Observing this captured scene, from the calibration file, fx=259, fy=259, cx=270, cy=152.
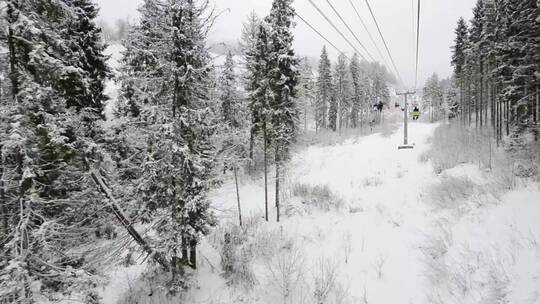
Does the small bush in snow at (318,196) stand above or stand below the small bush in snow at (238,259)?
above

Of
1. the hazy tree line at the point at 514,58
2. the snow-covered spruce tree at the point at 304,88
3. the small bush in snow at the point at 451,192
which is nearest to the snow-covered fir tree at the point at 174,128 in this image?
the small bush in snow at the point at 451,192

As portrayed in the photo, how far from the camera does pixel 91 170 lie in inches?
332

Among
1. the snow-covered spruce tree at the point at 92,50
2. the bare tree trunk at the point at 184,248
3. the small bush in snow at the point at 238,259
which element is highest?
the snow-covered spruce tree at the point at 92,50

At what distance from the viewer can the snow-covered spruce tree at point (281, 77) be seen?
1594 centimetres

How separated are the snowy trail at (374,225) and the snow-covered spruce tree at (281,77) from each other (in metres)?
3.88

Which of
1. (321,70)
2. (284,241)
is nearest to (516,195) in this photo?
(284,241)

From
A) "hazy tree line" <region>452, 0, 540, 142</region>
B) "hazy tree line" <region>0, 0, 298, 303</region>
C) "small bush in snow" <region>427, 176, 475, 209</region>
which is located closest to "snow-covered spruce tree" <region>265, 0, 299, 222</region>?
"hazy tree line" <region>0, 0, 298, 303</region>

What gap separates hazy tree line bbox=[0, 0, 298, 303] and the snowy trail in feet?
17.8

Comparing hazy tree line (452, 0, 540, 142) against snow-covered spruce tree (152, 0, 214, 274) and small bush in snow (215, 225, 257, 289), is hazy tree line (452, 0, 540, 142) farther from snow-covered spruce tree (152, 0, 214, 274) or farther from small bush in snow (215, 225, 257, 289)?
small bush in snow (215, 225, 257, 289)

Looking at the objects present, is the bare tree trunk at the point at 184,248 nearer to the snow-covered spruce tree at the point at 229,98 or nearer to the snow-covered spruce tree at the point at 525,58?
the snow-covered spruce tree at the point at 229,98

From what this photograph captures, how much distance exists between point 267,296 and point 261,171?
18106 millimetres

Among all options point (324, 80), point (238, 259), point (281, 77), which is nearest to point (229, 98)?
point (281, 77)

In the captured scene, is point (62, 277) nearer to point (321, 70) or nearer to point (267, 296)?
point (267, 296)

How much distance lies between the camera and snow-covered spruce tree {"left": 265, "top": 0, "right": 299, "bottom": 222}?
15938 millimetres
